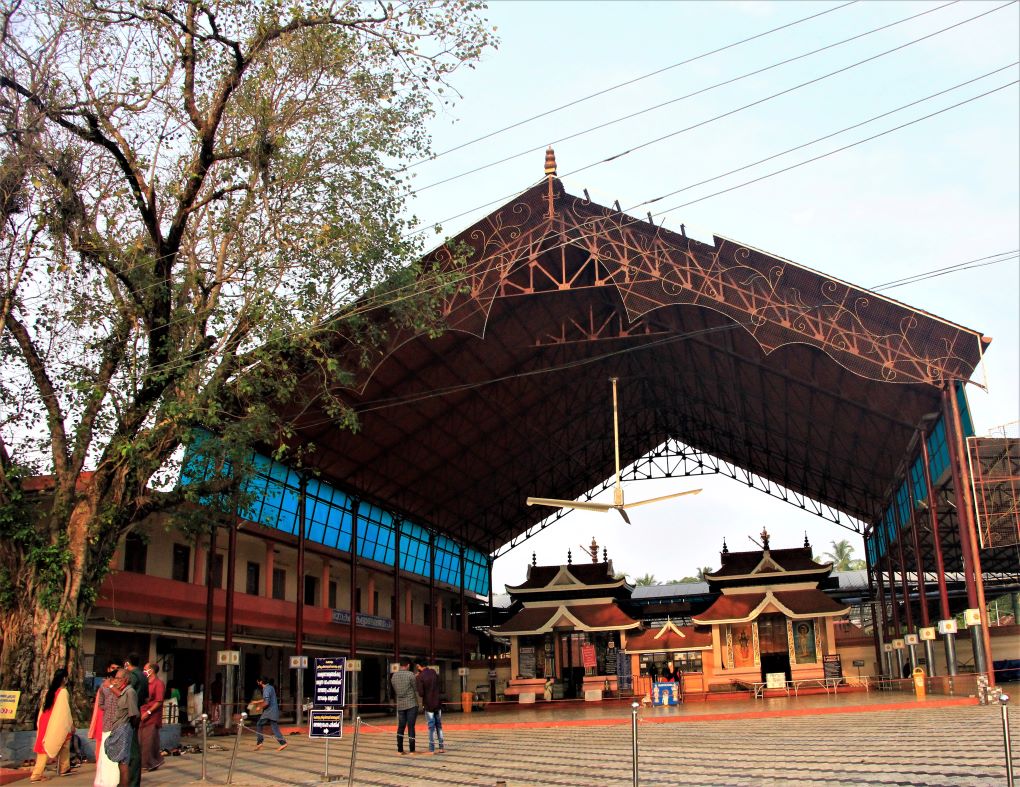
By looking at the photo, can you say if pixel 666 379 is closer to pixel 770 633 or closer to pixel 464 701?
pixel 770 633

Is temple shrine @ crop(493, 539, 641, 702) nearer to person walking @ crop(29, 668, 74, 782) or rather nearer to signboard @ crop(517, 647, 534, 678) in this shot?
signboard @ crop(517, 647, 534, 678)

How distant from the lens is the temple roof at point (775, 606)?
120 feet

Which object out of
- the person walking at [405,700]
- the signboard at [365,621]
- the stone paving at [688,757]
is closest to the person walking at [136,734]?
the stone paving at [688,757]

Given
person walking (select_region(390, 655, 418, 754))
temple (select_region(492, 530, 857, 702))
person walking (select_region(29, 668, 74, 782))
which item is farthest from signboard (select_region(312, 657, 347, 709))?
temple (select_region(492, 530, 857, 702))

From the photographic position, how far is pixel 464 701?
35.4 m

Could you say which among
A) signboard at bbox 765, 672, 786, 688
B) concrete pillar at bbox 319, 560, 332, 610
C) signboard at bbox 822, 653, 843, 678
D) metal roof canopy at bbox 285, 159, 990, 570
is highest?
metal roof canopy at bbox 285, 159, 990, 570

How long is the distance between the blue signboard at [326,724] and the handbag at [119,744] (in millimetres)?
2392

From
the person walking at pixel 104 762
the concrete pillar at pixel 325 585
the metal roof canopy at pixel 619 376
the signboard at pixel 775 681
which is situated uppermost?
the metal roof canopy at pixel 619 376

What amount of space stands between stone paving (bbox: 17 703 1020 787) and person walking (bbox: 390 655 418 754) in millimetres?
465

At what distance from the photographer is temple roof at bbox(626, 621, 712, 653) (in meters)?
37.5

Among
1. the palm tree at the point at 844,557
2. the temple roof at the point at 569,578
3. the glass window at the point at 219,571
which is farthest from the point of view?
the palm tree at the point at 844,557

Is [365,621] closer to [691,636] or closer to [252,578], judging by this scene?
[252,578]

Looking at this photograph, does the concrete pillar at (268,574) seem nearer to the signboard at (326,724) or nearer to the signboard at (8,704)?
the signboard at (8,704)

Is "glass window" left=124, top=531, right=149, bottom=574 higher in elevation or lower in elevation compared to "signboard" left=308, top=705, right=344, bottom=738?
higher
